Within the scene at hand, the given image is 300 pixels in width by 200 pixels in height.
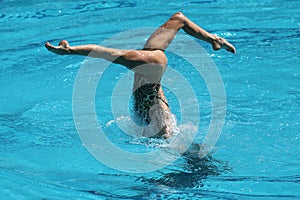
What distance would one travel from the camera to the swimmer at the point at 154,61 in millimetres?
4641

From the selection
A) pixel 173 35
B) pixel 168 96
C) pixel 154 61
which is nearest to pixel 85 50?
pixel 154 61

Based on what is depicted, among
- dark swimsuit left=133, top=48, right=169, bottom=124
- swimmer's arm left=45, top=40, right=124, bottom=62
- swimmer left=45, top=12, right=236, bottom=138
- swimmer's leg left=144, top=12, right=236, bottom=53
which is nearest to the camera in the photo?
swimmer's arm left=45, top=40, right=124, bottom=62

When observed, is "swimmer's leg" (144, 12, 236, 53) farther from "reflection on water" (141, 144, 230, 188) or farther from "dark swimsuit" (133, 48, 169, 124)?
"reflection on water" (141, 144, 230, 188)

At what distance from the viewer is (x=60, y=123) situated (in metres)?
6.30

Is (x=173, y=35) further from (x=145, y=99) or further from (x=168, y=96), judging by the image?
(x=168, y=96)

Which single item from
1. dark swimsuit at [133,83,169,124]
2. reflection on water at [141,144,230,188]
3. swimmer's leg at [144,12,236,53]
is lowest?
reflection on water at [141,144,230,188]

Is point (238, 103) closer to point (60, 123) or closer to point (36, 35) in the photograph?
point (60, 123)

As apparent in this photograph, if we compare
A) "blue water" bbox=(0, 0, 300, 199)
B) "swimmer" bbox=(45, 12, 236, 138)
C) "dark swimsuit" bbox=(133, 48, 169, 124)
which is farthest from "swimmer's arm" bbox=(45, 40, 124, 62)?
"blue water" bbox=(0, 0, 300, 199)

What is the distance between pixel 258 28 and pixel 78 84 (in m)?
3.11

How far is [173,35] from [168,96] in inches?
76.2

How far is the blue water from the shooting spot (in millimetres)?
5008

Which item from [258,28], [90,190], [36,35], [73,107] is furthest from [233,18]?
[90,190]

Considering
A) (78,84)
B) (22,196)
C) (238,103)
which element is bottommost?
(22,196)

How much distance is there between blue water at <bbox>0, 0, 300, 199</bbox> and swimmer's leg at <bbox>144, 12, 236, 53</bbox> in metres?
1.02
